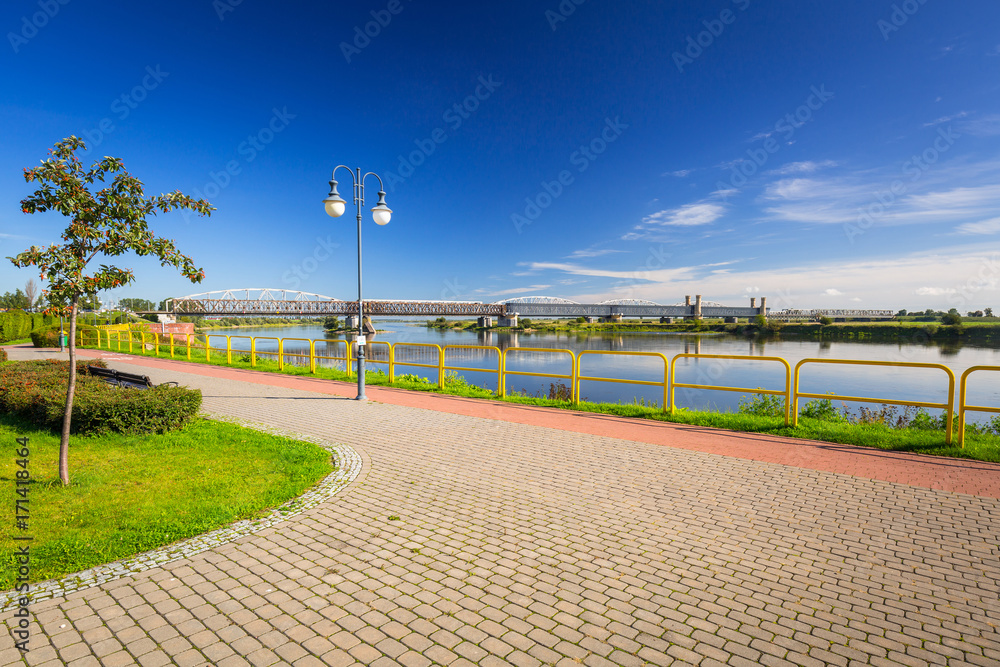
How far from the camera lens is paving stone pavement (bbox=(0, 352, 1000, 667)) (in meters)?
2.74

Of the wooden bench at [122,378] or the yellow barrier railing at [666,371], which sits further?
the wooden bench at [122,378]

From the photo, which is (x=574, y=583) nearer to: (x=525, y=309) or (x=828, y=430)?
(x=828, y=430)

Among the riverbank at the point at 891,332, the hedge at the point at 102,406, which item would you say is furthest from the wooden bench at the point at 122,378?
the riverbank at the point at 891,332

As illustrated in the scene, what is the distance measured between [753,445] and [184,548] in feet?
24.6

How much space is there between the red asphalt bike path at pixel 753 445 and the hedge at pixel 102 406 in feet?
14.4

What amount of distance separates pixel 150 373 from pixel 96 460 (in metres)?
12.3

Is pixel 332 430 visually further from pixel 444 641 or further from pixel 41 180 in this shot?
pixel 444 641

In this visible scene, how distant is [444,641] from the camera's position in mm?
2787

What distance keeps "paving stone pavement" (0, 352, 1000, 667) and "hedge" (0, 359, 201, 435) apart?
412 centimetres

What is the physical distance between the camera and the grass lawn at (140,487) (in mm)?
3922

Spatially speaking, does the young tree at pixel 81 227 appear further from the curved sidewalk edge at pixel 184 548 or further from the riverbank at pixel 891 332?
the riverbank at pixel 891 332

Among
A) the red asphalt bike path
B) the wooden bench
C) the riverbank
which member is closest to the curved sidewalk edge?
the red asphalt bike path

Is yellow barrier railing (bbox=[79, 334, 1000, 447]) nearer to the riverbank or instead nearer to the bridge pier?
the riverbank

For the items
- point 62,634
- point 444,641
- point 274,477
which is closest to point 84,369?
point 274,477
